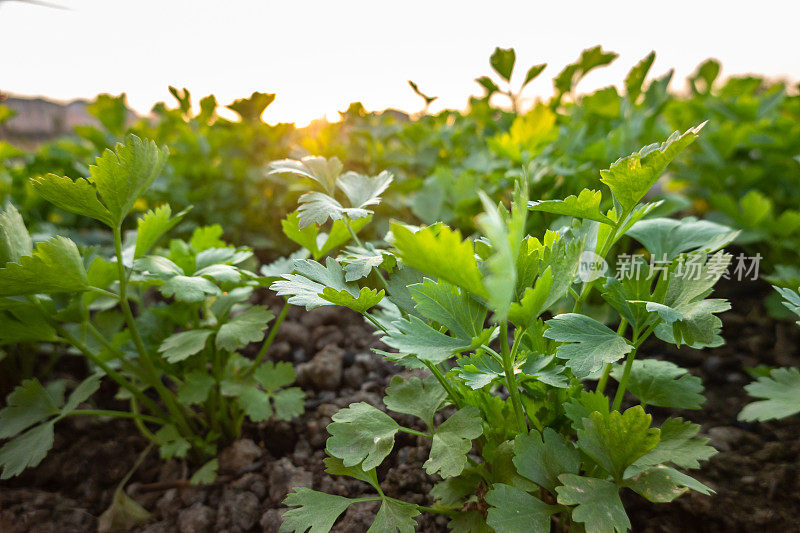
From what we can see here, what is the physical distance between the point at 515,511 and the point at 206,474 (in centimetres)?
65

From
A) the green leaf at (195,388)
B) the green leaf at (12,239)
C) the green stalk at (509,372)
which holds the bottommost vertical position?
the green leaf at (195,388)

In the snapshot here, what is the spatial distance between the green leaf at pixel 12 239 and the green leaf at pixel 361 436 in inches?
22.0

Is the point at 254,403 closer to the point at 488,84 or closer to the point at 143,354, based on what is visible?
the point at 143,354

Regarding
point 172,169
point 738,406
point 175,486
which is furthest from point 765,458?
point 172,169

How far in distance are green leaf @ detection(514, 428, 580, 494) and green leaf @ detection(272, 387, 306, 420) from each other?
0.50 meters

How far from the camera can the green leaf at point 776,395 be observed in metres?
0.84

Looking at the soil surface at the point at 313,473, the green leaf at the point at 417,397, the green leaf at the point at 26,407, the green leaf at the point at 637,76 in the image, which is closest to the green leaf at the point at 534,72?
the green leaf at the point at 637,76

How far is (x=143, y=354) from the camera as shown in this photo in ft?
3.03

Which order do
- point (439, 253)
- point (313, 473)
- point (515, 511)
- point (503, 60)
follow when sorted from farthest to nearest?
point (503, 60), point (313, 473), point (515, 511), point (439, 253)

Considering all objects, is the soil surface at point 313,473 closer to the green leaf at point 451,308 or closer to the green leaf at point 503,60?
the green leaf at point 451,308

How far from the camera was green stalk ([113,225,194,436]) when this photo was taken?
825 mm

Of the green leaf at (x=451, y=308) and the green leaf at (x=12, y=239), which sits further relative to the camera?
the green leaf at (x=12, y=239)

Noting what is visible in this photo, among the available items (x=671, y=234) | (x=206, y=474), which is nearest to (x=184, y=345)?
(x=206, y=474)

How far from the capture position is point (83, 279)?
0.78m
